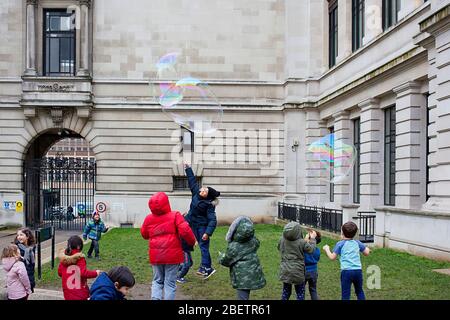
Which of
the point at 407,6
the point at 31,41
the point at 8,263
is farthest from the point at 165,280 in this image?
the point at 31,41

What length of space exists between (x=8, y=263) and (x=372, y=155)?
17126mm

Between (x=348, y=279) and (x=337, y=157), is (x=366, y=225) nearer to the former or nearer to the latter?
(x=337, y=157)

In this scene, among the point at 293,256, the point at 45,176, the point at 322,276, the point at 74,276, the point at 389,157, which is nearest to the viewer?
the point at 74,276

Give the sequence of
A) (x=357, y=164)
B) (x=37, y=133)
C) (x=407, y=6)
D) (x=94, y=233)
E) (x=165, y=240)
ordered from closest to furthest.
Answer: (x=165, y=240) < (x=94, y=233) < (x=407, y=6) < (x=357, y=164) < (x=37, y=133)

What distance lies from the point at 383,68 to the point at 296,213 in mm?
9430

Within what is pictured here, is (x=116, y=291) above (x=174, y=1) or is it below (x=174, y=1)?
below

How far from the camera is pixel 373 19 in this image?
77.3 feet

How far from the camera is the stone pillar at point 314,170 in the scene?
3047 centimetres

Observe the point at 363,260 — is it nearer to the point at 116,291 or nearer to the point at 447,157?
the point at 447,157

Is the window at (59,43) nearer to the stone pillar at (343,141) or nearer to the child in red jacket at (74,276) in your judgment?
the stone pillar at (343,141)

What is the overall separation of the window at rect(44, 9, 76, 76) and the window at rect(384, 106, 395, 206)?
55.9ft

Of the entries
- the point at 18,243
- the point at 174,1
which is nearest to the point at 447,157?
the point at 18,243

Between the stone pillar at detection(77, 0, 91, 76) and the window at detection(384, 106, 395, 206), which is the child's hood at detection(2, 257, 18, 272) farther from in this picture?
the stone pillar at detection(77, 0, 91, 76)
